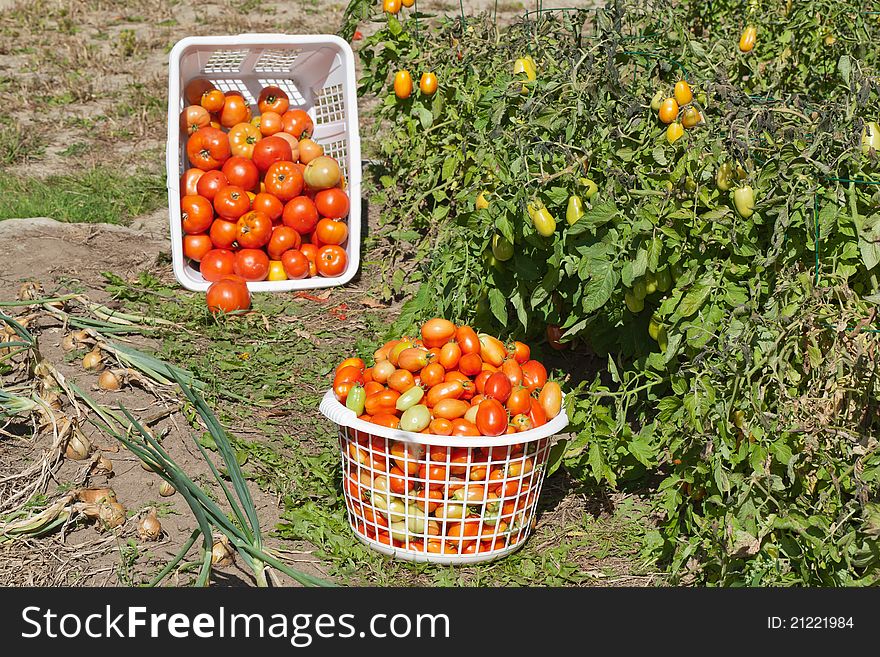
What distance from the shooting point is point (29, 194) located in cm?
523

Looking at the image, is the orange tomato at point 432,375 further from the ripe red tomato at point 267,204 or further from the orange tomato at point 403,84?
the ripe red tomato at point 267,204

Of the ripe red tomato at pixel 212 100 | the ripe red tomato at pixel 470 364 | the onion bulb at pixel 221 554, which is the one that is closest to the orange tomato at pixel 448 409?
the ripe red tomato at pixel 470 364

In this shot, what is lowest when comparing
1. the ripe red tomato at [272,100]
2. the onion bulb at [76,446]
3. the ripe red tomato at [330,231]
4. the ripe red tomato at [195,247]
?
the onion bulb at [76,446]

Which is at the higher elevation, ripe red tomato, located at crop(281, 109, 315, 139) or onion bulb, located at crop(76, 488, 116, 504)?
ripe red tomato, located at crop(281, 109, 315, 139)

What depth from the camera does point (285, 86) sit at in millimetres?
4895

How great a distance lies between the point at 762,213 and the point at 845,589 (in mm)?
855

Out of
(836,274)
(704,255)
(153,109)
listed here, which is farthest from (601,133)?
(153,109)

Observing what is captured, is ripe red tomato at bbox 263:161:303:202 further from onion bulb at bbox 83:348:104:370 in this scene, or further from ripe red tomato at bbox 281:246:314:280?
onion bulb at bbox 83:348:104:370

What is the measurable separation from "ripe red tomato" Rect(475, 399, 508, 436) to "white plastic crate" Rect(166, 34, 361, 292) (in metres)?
2.07

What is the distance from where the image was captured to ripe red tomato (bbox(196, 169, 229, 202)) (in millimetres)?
4461

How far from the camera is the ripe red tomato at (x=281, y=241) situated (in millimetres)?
4477

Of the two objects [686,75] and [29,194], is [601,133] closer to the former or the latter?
[686,75]

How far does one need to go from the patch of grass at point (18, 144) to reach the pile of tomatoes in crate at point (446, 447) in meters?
3.68

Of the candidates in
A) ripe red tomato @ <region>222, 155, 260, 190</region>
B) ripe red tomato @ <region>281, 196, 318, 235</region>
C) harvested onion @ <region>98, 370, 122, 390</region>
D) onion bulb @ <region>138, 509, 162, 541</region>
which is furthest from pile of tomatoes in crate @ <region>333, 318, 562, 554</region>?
ripe red tomato @ <region>222, 155, 260, 190</region>
